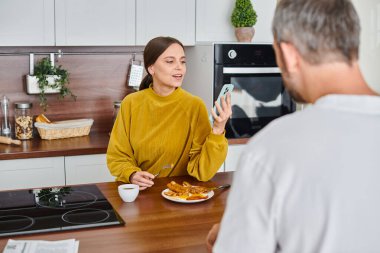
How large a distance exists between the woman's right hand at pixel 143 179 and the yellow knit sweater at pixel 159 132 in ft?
0.78

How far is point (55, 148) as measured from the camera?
3105 millimetres

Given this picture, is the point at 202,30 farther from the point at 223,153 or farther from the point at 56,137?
the point at 223,153

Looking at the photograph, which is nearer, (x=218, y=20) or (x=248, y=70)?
(x=248, y=70)

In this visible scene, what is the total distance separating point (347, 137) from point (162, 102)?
1.65 meters

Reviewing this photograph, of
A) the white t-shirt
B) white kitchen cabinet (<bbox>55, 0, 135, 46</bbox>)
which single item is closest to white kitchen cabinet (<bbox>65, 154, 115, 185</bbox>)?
white kitchen cabinet (<bbox>55, 0, 135, 46</bbox>)

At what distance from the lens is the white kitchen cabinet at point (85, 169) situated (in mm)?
3139

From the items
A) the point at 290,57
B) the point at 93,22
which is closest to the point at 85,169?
the point at 93,22

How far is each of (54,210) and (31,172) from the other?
131cm

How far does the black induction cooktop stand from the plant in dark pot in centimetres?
147

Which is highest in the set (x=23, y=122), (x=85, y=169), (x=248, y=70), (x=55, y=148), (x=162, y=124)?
(x=248, y=70)

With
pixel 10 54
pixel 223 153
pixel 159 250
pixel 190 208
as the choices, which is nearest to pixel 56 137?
pixel 10 54

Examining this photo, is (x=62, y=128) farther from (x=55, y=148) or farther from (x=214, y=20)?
(x=214, y=20)

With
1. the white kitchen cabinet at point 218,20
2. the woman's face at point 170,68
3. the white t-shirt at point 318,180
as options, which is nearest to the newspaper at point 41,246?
the white t-shirt at point 318,180

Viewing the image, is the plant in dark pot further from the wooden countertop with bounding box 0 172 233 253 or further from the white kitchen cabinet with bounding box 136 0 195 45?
Answer: the wooden countertop with bounding box 0 172 233 253
